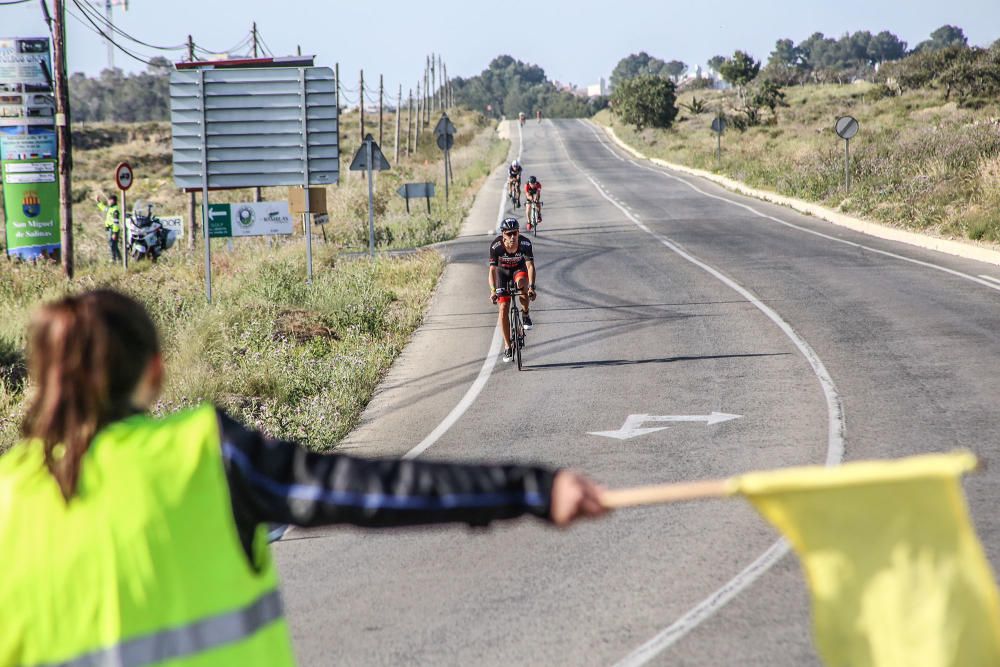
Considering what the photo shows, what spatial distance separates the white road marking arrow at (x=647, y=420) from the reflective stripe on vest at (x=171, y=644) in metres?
9.05

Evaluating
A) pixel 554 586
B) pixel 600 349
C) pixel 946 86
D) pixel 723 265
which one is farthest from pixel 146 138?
pixel 554 586

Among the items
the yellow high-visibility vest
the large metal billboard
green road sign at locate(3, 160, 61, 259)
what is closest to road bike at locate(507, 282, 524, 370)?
the large metal billboard

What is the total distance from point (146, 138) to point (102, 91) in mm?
103083

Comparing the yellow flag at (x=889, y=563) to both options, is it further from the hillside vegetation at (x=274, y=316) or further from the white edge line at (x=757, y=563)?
the hillside vegetation at (x=274, y=316)

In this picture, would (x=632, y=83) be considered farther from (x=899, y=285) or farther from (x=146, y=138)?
(x=899, y=285)

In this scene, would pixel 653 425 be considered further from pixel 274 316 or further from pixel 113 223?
pixel 113 223

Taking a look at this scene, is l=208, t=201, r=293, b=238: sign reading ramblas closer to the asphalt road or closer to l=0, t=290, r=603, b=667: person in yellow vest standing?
the asphalt road

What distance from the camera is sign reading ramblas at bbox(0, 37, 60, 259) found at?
24.4 metres

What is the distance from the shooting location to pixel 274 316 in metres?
18.2

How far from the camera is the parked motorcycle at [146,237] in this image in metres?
30.0

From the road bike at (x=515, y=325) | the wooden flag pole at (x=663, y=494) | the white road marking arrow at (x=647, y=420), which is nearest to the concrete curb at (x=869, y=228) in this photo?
the road bike at (x=515, y=325)

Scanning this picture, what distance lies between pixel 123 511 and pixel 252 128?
19139 millimetres

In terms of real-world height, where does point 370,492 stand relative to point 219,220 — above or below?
above

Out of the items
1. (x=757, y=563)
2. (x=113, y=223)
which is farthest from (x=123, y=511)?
(x=113, y=223)
